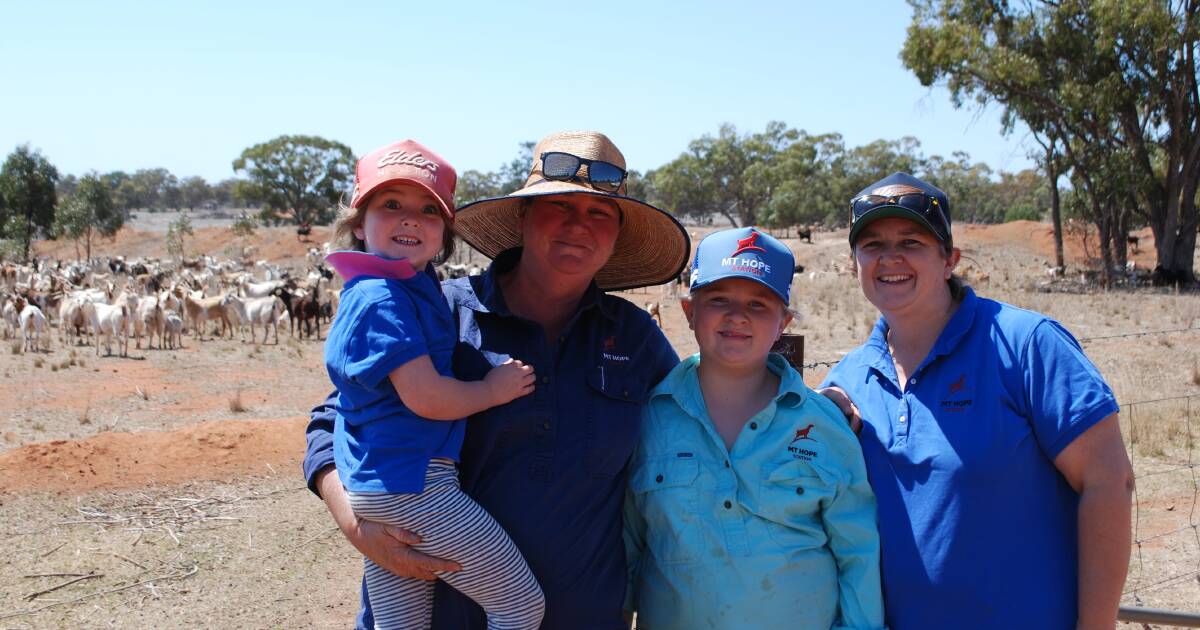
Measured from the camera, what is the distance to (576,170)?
9.20 feet

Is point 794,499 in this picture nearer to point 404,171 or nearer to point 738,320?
point 738,320

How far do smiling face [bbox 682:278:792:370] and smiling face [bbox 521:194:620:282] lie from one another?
15.8 inches

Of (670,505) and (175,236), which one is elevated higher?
(175,236)

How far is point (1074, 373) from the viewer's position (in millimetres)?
2203

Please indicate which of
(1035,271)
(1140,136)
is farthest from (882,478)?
(1035,271)

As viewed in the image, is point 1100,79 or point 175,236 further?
point 175,236

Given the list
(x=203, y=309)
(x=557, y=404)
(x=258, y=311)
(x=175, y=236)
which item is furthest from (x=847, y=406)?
(x=175, y=236)

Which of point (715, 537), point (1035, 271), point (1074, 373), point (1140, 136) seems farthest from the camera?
point (1035, 271)

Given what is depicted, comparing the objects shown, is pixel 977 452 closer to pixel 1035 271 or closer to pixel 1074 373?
pixel 1074 373

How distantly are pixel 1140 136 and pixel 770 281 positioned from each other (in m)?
31.3

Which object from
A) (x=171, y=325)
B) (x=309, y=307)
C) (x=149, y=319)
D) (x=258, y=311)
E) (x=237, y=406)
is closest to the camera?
(x=237, y=406)

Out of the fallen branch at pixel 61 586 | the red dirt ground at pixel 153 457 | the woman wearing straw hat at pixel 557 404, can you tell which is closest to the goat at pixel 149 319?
the red dirt ground at pixel 153 457

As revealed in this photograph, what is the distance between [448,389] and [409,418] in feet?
0.46

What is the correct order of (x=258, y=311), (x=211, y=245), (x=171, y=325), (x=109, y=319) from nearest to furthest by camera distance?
(x=109, y=319), (x=171, y=325), (x=258, y=311), (x=211, y=245)
